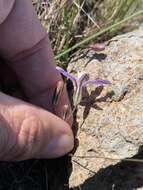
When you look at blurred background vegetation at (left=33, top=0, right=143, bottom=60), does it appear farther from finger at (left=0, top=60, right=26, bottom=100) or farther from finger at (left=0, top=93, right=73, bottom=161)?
finger at (left=0, top=93, right=73, bottom=161)

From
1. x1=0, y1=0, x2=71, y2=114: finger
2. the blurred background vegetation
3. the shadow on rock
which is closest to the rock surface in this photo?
the shadow on rock

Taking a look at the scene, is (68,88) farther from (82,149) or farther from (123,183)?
(123,183)

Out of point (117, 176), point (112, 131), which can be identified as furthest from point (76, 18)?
point (117, 176)

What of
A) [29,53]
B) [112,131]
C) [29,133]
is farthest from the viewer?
[29,53]

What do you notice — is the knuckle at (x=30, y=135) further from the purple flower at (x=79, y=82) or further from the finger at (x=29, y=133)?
the purple flower at (x=79, y=82)

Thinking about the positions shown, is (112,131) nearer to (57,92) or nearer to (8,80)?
(57,92)

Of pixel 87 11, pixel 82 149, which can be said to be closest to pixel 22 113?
pixel 82 149
